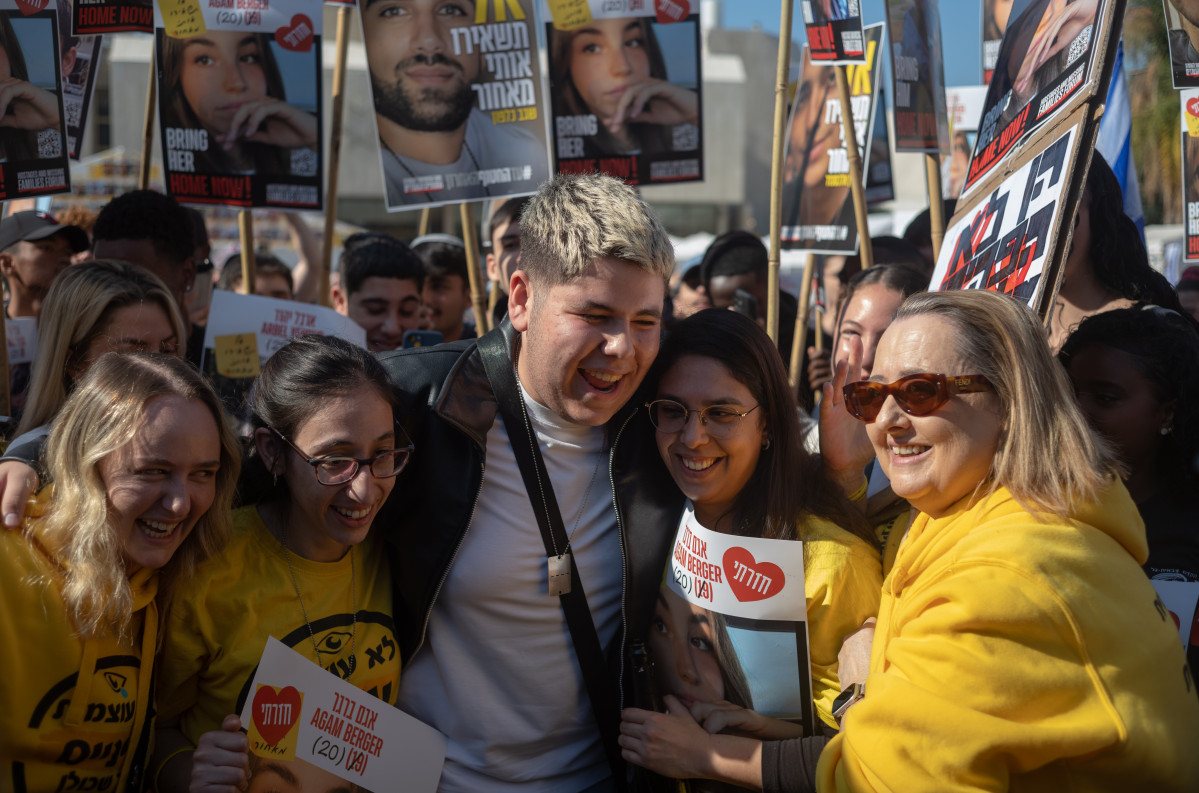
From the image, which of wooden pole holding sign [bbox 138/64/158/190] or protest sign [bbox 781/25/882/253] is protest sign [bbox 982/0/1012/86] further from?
wooden pole holding sign [bbox 138/64/158/190]

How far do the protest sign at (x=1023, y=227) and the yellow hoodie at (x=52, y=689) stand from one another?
A: 2135 mm

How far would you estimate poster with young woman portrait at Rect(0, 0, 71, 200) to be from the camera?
333 cm

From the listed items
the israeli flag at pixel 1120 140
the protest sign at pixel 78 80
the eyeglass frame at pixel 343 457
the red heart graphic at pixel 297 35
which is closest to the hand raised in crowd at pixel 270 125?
the red heart graphic at pixel 297 35

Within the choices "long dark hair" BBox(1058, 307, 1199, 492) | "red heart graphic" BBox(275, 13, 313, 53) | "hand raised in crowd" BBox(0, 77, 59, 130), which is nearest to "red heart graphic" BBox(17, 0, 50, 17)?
"hand raised in crowd" BBox(0, 77, 59, 130)

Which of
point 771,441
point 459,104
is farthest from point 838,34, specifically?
point 771,441

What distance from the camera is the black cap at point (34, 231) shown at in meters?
4.15

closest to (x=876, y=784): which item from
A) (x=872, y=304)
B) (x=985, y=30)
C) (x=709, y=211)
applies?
(x=872, y=304)

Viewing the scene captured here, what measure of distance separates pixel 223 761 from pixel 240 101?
2883 mm

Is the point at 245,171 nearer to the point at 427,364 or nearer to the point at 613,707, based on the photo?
the point at 427,364

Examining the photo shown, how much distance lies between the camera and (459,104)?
4.29 metres

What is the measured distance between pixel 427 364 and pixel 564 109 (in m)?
2.30

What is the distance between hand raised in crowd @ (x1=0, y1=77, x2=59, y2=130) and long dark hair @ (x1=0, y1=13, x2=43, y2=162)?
0.07ft

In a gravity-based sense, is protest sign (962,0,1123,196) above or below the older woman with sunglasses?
above

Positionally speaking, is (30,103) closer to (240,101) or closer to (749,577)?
(240,101)
